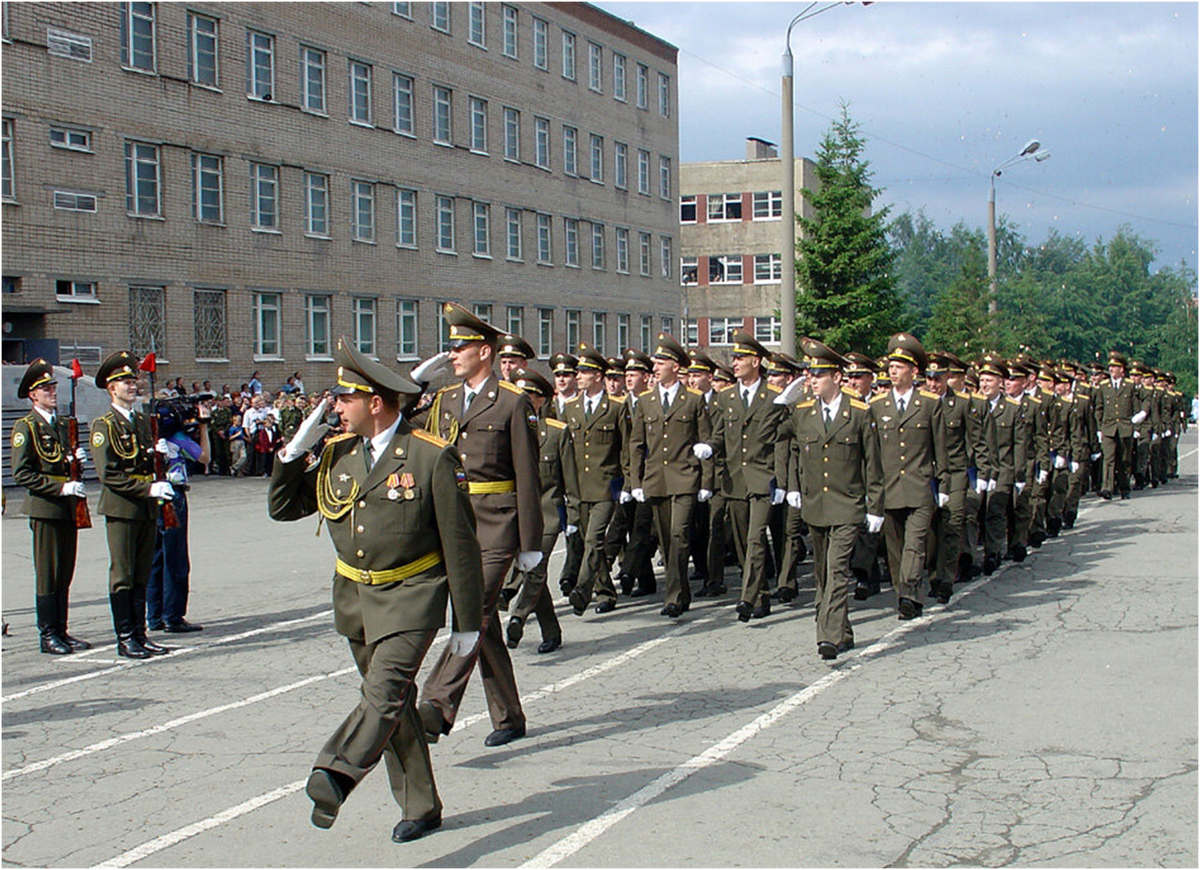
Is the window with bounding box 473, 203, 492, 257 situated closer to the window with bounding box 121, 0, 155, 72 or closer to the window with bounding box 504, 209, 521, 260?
the window with bounding box 504, 209, 521, 260

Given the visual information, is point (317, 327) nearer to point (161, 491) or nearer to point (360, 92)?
point (360, 92)

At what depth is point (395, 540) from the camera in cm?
496

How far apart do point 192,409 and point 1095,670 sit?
6.56m

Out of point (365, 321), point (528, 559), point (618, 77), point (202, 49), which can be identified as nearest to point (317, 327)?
point (365, 321)

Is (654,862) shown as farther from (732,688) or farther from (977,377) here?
(977,377)

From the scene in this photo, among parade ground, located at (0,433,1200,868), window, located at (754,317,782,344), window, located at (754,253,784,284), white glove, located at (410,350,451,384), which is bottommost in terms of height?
parade ground, located at (0,433,1200,868)

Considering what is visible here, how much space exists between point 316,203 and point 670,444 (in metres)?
25.3

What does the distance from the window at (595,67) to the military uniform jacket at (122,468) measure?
4040 cm

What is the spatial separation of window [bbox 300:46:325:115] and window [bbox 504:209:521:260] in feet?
30.0

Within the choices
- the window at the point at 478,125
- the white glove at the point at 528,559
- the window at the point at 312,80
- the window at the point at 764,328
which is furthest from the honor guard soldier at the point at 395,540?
the window at the point at 764,328

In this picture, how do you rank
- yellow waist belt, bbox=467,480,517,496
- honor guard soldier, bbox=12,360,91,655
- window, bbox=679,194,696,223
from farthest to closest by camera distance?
window, bbox=679,194,696,223 < honor guard soldier, bbox=12,360,91,655 < yellow waist belt, bbox=467,480,517,496

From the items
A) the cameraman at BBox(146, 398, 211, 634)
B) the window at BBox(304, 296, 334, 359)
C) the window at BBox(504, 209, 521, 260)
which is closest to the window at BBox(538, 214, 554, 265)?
the window at BBox(504, 209, 521, 260)

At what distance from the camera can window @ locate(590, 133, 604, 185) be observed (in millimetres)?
47688

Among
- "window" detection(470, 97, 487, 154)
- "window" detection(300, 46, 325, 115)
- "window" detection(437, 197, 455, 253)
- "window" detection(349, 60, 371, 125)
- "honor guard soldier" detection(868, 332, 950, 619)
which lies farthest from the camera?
"window" detection(470, 97, 487, 154)
